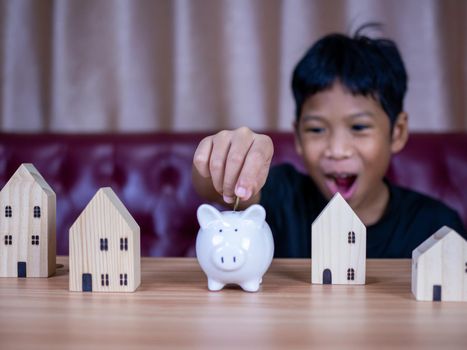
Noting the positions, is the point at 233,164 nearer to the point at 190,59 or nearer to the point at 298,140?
the point at 298,140

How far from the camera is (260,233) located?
890 millimetres

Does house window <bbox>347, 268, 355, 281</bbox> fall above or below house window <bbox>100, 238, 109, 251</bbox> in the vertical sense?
below

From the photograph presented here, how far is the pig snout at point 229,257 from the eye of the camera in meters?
0.86

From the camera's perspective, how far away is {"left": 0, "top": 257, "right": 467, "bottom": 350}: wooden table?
67 cm

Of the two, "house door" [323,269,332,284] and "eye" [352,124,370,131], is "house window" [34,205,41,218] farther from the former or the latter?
"eye" [352,124,370,131]

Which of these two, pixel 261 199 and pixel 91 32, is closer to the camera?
pixel 261 199

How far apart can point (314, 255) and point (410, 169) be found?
0.99m

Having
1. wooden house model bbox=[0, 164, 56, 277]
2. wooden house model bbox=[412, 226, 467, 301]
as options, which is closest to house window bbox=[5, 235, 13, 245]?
wooden house model bbox=[0, 164, 56, 277]

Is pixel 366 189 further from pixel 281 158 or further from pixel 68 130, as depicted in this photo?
pixel 68 130

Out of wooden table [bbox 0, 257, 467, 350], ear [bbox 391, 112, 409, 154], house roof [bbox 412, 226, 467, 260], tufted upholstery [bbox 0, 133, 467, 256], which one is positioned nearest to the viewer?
wooden table [bbox 0, 257, 467, 350]

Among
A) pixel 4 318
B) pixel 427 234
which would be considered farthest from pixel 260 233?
pixel 427 234

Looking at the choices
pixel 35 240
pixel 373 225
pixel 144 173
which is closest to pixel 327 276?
pixel 35 240

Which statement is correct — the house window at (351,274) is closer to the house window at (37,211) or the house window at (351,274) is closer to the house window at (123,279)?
the house window at (123,279)

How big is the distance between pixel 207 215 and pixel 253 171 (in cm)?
10
